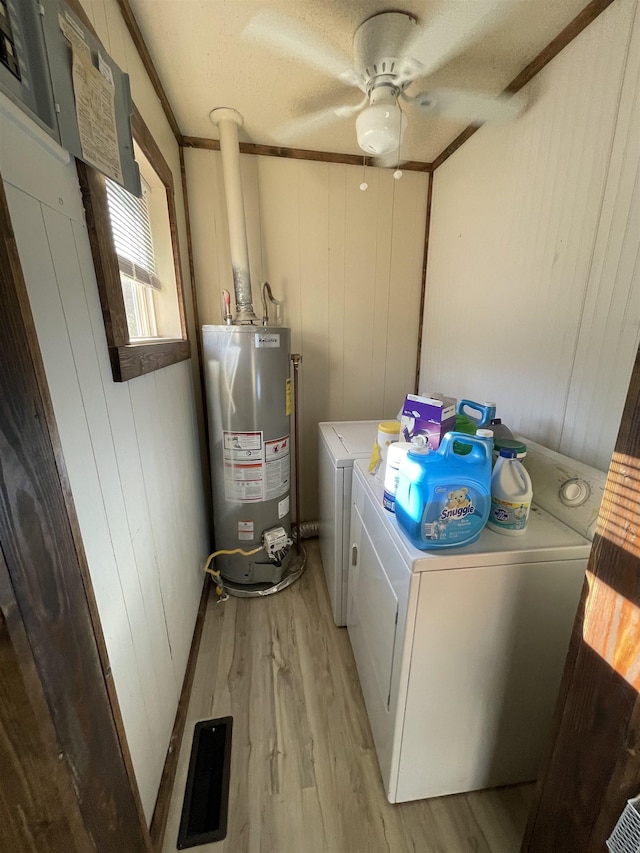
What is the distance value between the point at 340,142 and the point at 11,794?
2.41m

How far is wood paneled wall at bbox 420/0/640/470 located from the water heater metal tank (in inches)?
38.1

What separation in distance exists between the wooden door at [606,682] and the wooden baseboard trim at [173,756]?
101cm

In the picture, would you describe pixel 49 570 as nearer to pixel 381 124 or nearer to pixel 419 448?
pixel 419 448

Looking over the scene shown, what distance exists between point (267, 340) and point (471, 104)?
4.19 ft

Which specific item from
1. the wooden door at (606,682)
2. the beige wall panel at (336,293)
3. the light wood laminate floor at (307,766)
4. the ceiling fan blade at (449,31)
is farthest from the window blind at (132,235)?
the light wood laminate floor at (307,766)

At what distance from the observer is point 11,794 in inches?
19.6

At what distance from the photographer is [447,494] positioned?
78 centimetres

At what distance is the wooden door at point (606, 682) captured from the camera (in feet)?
1.78

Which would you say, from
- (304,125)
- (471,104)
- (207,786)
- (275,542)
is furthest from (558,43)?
(207,786)

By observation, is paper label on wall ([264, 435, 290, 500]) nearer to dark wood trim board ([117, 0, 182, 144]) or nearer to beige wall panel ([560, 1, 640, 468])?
beige wall panel ([560, 1, 640, 468])

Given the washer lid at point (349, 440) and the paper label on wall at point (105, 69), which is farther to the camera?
the washer lid at point (349, 440)

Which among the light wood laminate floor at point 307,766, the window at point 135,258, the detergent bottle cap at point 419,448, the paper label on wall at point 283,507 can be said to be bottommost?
the light wood laminate floor at point 307,766

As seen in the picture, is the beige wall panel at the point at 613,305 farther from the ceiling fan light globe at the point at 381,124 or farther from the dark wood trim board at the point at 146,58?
the dark wood trim board at the point at 146,58

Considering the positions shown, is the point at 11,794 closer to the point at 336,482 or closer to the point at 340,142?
the point at 336,482
